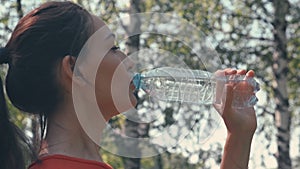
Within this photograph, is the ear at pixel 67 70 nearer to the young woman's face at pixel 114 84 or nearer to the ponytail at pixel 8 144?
the young woman's face at pixel 114 84

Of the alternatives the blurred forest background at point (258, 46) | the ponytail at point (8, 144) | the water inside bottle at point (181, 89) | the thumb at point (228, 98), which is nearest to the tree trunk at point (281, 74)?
the blurred forest background at point (258, 46)

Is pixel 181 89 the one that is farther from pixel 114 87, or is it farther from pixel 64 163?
pixel 64 163

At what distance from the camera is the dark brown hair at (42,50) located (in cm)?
227

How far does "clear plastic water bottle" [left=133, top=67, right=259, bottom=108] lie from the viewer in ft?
7.88

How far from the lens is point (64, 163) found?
219 centimetres

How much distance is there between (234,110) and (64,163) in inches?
22.8

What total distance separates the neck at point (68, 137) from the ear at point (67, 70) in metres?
0.08

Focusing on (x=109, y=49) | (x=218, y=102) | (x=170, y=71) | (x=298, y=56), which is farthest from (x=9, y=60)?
(x=298, y=56)

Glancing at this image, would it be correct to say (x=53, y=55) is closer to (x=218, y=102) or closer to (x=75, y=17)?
(x=75, y=17)

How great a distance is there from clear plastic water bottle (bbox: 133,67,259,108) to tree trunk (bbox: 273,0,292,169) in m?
8.03

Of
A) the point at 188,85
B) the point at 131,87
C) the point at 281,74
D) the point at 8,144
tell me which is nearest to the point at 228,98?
the point at 188,85

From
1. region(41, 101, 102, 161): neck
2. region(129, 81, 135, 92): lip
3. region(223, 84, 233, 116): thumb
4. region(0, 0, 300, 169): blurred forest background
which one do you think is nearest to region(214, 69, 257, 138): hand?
region(223, 84, 233, 116): thumb

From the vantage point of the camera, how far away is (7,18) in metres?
9.30

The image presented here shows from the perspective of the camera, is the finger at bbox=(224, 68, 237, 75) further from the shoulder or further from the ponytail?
the ponytail
